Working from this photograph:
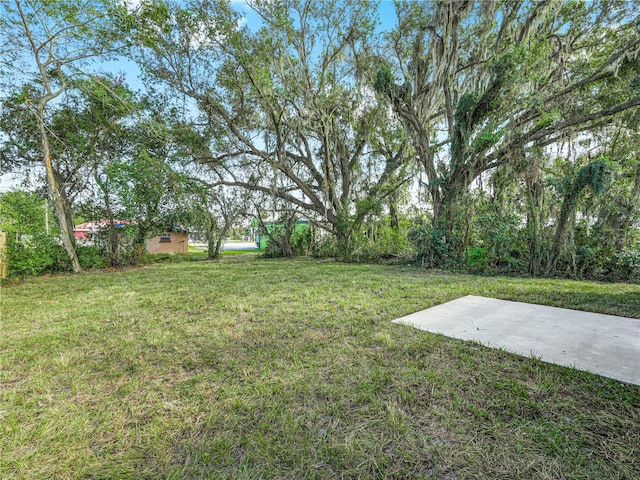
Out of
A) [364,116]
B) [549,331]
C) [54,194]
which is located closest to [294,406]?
[549,331]

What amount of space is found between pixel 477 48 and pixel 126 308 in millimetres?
9156

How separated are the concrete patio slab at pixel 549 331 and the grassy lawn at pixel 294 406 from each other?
0.71 feet

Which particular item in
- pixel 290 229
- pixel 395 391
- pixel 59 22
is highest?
pixel 59 22

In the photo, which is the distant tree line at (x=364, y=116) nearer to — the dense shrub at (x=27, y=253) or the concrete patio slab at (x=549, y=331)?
the dense shrub at (x=27, y=253)

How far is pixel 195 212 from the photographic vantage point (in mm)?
9391

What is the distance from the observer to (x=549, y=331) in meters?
2.29

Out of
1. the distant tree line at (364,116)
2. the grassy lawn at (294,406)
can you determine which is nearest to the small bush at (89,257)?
the distant tree line at (364,116)

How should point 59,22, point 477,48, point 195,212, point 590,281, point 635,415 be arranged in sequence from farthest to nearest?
1. point 195,212
2. point 477,48
3. point 59,22
4. point 590,281
5. point 635,415

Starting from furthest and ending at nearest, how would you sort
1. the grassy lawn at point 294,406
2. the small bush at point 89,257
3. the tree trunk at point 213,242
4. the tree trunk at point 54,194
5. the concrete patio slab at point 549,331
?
the tree trunk at point 213,242
the small bush at point 89,257
the tree trunk at point 54,194
the concrete patio slab at point 549,331
the grassy lawn at point 294,406

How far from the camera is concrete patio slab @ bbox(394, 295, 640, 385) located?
5.77 feet

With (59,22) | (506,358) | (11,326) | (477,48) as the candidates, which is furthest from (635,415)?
(59,22)

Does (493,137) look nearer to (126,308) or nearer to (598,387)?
(598,387)

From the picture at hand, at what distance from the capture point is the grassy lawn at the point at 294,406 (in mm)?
1065

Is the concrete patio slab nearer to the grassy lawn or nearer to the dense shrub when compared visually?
the grassy lawn
